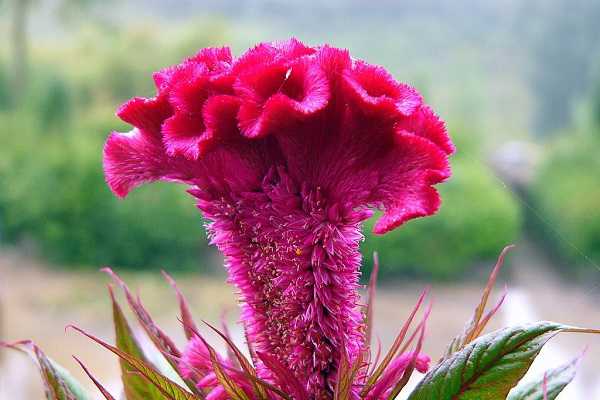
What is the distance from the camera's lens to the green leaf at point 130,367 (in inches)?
19.7

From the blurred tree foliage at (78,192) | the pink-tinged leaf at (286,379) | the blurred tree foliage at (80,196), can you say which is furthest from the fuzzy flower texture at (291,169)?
the blurred tree foliage at (78,192)

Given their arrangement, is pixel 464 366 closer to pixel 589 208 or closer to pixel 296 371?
pixel 296 371

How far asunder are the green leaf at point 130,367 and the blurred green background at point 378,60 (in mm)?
3254

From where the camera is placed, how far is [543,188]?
363cm

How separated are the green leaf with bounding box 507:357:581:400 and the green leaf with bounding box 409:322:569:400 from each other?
9 cm

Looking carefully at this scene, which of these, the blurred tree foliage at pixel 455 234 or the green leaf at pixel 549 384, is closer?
the green leaf at pixel 549 384

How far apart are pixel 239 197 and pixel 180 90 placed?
0.08 m

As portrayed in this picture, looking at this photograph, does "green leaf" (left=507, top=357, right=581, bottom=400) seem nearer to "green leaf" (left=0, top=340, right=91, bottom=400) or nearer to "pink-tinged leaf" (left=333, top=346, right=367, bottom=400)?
"pink-tinged leaf" (left=333, top=346, right=367, bottom=400)

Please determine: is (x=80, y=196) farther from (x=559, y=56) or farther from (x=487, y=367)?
(x=487, y=367)

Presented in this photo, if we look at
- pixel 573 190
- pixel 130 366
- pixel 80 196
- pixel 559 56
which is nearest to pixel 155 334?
pixel 130 366

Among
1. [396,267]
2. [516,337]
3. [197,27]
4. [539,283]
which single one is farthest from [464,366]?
[197,27]

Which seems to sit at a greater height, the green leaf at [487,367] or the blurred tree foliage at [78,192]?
the blurred tree foliage at [78,192]

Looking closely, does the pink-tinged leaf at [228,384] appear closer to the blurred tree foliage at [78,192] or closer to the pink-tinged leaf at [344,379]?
the pink-tinged leaf at [344,379]

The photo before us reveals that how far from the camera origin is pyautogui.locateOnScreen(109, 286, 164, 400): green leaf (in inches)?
19.7
